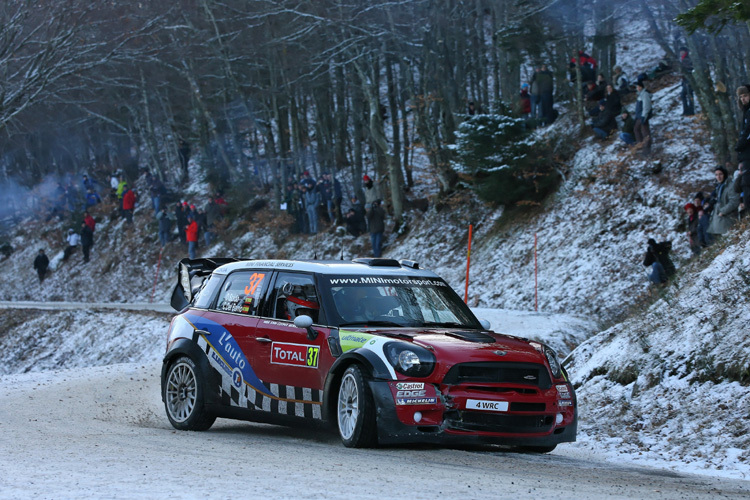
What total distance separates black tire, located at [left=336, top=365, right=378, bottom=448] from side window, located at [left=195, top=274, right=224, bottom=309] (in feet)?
8.64

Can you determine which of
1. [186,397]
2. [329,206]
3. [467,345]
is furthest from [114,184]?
[467,345]

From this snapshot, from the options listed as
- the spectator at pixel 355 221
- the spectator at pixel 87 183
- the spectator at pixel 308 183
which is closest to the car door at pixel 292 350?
the spectator at pixel 355 221

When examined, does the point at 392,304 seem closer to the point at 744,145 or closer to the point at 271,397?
the point at 271,397

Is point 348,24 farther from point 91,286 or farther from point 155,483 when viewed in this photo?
point 155,483

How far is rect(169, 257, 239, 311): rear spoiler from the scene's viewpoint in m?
11.8

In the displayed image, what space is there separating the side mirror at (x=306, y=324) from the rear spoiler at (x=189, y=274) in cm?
354

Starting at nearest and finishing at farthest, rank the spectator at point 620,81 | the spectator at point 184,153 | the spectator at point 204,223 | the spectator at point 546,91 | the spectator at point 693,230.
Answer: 1. the spectator at point 693,230
2. the spectator at point 620,81
3. the spectator at point 546,91
4. the spectator at point 204,223
5. the spectator at point 184,153

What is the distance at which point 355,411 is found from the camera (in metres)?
7.54

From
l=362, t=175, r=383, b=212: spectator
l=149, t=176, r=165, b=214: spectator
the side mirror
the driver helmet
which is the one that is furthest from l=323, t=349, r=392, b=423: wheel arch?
l=149, t=176, r=165, b=214: spectator

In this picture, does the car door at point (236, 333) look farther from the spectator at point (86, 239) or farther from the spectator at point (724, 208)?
the spectator at point (86, 239)

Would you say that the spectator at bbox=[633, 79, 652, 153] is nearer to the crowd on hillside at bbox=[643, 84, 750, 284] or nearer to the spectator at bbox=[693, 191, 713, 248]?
the crowd on hillside at bbox=[643, 84, 750, 284]

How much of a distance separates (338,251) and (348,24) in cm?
857

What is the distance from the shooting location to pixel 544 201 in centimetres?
2630

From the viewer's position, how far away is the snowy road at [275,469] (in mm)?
5219
